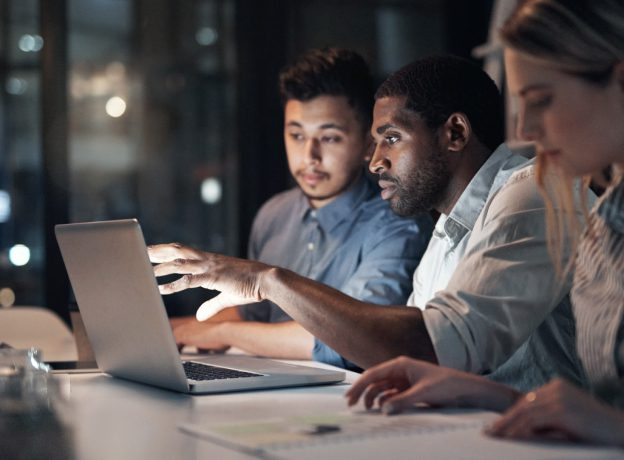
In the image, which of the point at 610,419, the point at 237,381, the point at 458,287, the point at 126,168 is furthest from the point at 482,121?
the point at 126,168

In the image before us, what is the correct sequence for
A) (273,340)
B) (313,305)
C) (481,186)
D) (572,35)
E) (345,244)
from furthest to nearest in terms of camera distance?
1. (345,244)
2. (273,340)
3. (481,186)
4. (313,305)
5. (572,35)

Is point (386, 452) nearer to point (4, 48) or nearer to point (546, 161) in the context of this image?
point (546, 161)

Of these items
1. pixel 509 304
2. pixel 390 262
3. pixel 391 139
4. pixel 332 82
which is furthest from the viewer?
pixel 332 82

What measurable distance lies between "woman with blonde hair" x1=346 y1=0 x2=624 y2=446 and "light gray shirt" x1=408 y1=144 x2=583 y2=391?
0.72 ft

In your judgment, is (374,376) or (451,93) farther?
(451,93)

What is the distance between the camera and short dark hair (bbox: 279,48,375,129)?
3.03 meters

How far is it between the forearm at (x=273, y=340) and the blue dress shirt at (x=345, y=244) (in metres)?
0.05

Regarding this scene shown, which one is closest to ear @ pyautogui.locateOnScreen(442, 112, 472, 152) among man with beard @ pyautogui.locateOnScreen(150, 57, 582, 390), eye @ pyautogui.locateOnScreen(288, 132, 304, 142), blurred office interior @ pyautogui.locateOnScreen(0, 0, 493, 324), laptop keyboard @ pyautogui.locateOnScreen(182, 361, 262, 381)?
man with beard @ pyautogui.locateOnScreen(150, 57, 582, 390)

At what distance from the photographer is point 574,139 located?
142 cm

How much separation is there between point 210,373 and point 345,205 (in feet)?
3.83

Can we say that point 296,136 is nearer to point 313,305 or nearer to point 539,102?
point 313,305

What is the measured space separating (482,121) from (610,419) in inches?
44.5

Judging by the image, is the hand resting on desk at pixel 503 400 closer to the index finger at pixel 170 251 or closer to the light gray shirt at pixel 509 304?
the light gray shirt at pixel 509 304

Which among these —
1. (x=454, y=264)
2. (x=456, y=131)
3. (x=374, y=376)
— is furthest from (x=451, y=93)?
(x=374, y=376)
